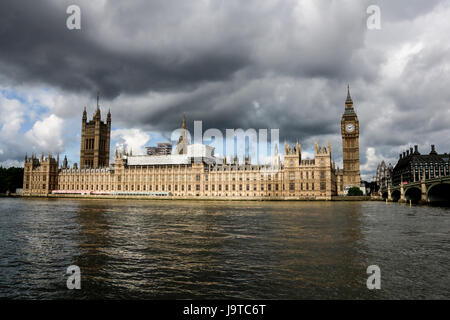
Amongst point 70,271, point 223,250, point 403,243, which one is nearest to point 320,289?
point 223,250

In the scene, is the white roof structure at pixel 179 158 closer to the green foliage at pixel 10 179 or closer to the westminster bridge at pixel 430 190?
the green foliage at pixel 10 179

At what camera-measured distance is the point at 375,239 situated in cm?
2323

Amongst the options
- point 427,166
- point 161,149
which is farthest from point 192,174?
point 427,166

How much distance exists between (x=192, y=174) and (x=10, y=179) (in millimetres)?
96860

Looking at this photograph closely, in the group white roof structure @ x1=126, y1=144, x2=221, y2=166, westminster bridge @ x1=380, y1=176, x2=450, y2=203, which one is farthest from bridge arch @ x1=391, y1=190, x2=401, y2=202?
white roof structure @ x1=126, y1=144, x2=221, y2=166

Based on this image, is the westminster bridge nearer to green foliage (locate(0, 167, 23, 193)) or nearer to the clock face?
the clock face

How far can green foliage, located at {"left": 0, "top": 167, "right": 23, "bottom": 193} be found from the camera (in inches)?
6126

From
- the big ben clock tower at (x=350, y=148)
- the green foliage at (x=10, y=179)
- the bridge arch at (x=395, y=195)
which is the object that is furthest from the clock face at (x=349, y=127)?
the green foliage at (x=10, y=179)

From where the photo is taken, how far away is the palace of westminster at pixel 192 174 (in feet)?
378

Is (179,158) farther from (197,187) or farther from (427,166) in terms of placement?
(427,166)

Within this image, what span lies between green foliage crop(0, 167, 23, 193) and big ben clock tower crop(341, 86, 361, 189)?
163 m

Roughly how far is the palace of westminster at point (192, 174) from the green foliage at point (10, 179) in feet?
28.3
